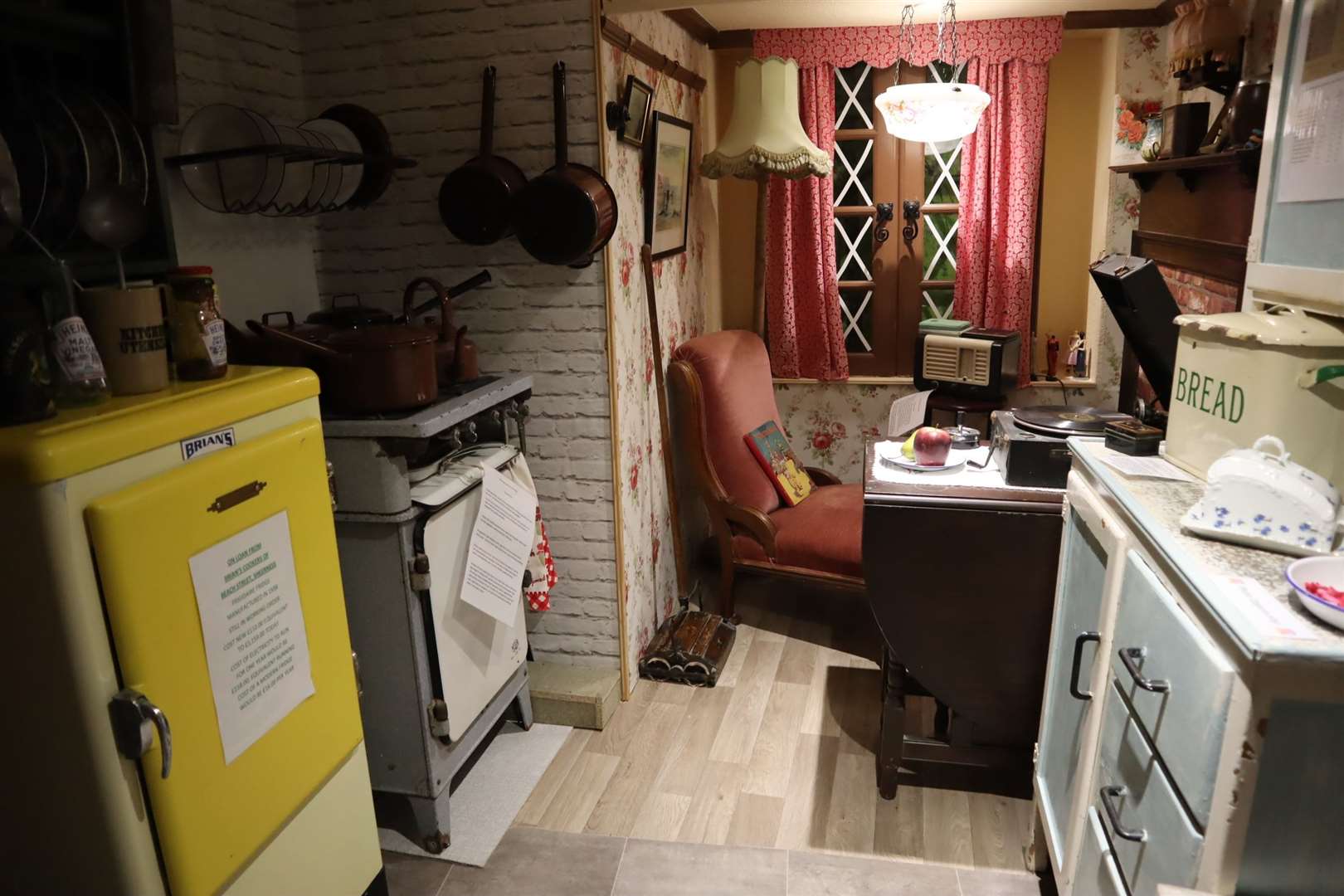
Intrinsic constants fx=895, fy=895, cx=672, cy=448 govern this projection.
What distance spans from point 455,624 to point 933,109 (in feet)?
7.07

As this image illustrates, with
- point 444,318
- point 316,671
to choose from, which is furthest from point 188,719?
point 444,318

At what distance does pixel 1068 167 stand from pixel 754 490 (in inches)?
76.4

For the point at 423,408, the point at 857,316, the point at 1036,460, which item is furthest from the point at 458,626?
the point at 857,316

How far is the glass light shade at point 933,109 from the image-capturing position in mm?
2805

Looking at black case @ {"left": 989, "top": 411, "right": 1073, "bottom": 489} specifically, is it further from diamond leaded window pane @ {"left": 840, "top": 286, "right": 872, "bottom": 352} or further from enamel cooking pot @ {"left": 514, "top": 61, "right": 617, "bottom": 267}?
diamond leaded window pane @ {"left": 840, "top": 286, "right": 872, "bottom": 352}

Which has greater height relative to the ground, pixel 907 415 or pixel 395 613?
pixel 907 415

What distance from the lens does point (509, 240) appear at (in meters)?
2.60

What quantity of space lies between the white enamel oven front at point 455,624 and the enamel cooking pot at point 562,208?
59cm

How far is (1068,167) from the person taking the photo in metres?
3.77

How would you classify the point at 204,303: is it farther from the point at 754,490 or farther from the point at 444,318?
the point at 754,490

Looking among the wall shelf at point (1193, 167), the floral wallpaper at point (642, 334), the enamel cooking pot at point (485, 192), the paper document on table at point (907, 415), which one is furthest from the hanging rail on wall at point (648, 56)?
the wall shelf at point (1193, 167)

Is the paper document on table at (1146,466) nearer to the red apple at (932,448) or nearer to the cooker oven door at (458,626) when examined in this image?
the red apple at (932,448)

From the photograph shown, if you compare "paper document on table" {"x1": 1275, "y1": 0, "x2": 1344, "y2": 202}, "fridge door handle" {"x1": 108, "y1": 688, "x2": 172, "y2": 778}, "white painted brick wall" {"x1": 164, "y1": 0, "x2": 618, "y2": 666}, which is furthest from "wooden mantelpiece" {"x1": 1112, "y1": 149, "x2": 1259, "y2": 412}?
"fridge door handle" {"x1": 108, "y1": 688, "x2": 172, "y2": 778}

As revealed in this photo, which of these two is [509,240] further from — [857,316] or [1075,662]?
[857,316]
